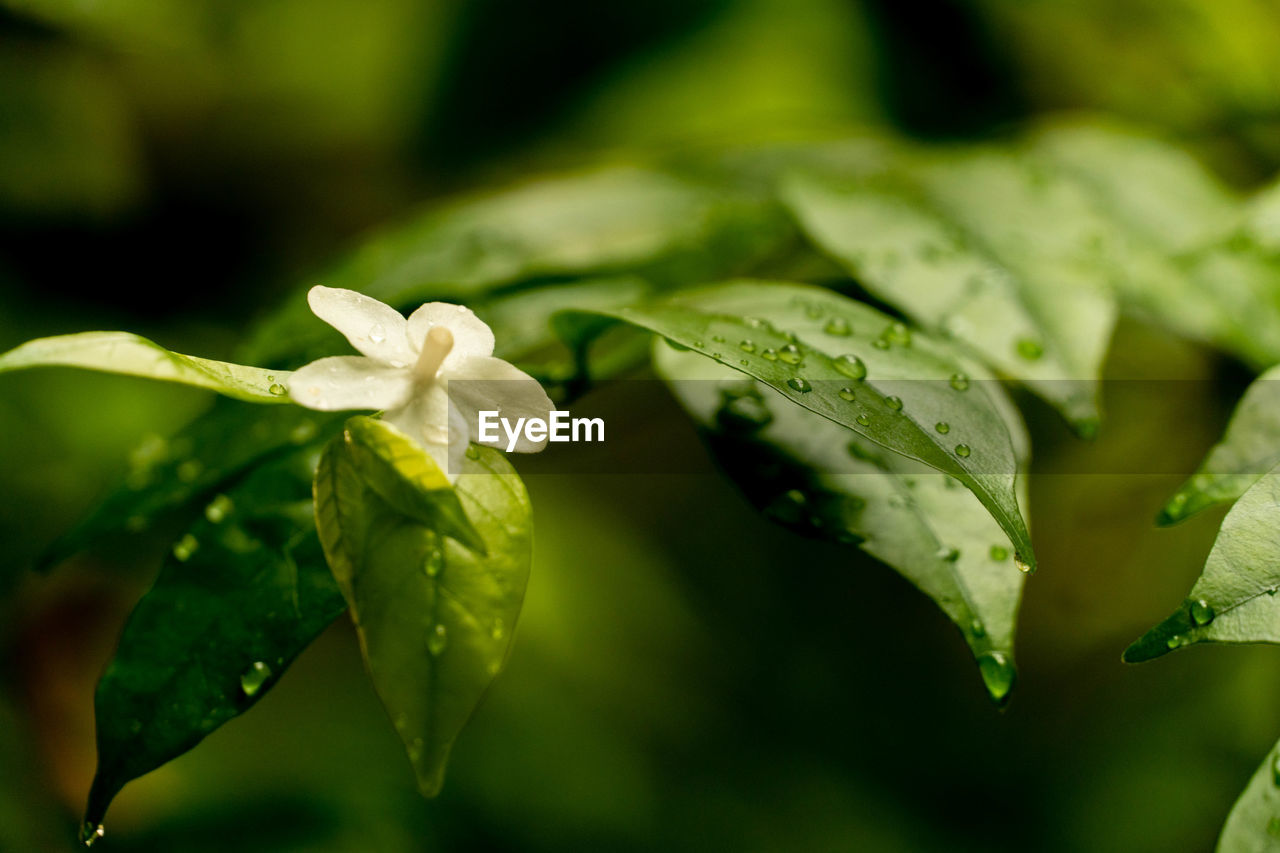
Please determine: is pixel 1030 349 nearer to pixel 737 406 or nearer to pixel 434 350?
pixel 737 406

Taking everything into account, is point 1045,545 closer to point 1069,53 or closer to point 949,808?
point 949,808

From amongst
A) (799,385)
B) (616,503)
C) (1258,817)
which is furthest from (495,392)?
(616,503)

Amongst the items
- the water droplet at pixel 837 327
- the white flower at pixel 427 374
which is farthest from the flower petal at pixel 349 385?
the water droplet at pixel 837 327

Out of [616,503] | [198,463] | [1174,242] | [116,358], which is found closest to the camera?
[116,358]

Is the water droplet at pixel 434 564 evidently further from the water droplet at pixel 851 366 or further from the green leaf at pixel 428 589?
the water droplet at pixel 851 366

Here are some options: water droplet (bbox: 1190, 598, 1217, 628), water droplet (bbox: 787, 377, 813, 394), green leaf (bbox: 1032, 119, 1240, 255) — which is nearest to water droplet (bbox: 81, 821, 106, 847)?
water droplet (bbox: 787, 377, 813, 394)

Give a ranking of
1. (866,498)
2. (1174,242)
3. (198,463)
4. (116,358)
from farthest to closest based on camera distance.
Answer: (1174,242), (198,463), (866,498), (116,358)
